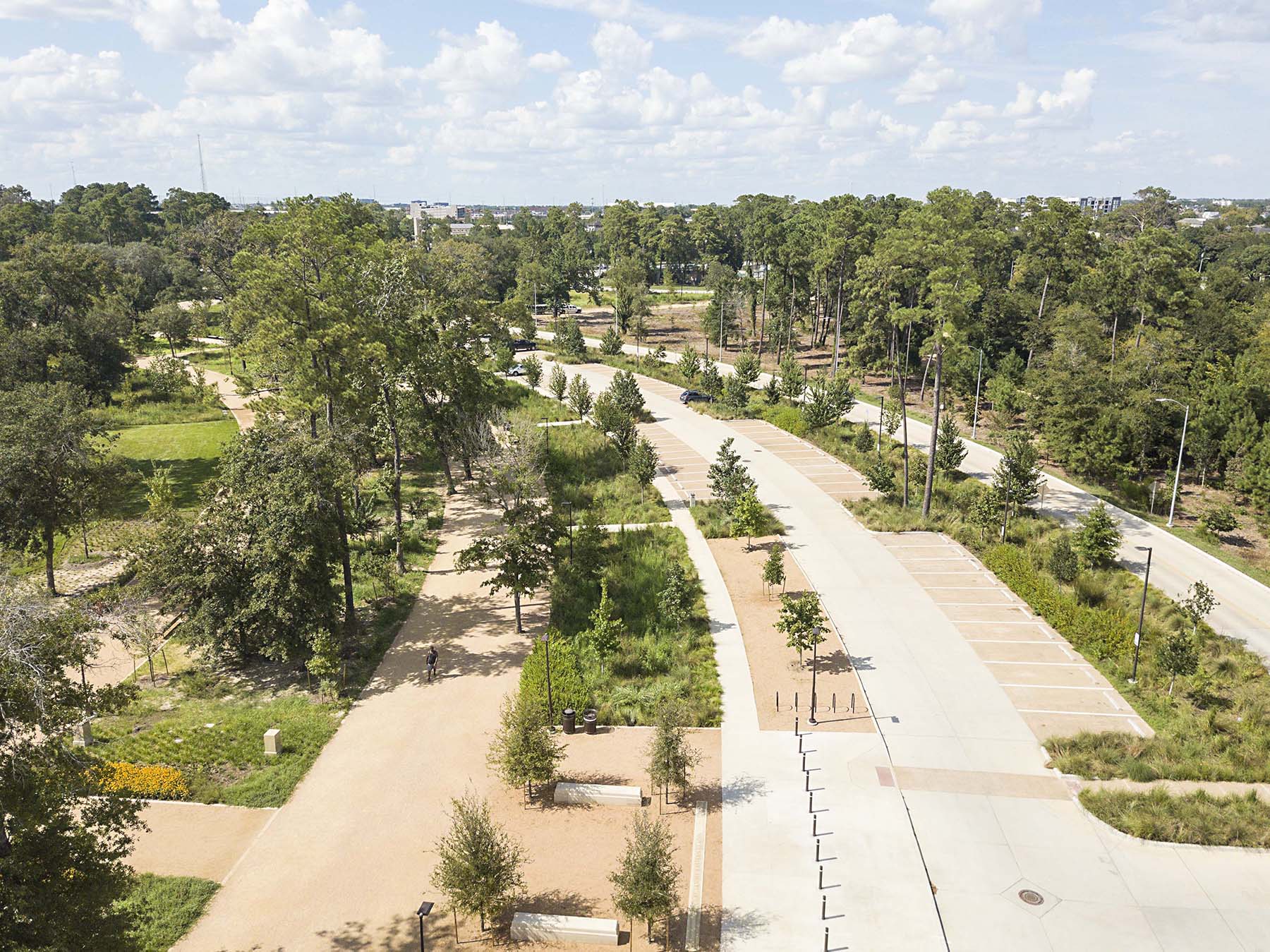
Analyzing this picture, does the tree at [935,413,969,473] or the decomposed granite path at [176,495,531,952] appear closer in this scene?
the decomposed granite path at [176,495,531,952]

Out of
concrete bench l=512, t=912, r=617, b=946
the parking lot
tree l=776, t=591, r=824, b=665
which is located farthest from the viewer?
tree l=776, t=591, r=824, b=665

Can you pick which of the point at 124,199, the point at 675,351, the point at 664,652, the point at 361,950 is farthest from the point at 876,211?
the point at 124,199

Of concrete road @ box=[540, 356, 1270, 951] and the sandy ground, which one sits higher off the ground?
the sandy ground

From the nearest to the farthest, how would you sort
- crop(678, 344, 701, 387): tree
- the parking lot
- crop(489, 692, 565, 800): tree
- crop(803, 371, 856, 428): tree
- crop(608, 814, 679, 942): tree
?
crop(608, 814, 679, 942): tree
crop(489, 692, 565, 800): tree
the parking lot
crop(803, 371, 856, 428): tree
crop(678, 344, 701, 387): tree

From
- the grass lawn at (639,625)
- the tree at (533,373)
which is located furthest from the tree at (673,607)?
the tree at (533,373)

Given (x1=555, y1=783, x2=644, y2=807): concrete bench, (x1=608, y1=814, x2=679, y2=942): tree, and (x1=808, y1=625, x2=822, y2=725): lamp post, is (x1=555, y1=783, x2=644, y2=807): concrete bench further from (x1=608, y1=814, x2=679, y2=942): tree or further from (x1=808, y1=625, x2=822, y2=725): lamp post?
(x1=808, y1=625, x2=822, y2=725): lamp post

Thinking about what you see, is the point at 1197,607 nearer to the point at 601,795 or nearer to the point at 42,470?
the point at 601,795

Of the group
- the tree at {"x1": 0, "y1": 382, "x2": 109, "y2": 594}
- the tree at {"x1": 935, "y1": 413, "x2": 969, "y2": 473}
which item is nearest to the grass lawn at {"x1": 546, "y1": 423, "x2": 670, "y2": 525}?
the tree at {"x1": 935, "y1": 413, "x2": 969, "y2": 473}

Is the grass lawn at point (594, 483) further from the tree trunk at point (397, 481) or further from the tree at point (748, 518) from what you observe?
the tree trunk at point (397, 481)
